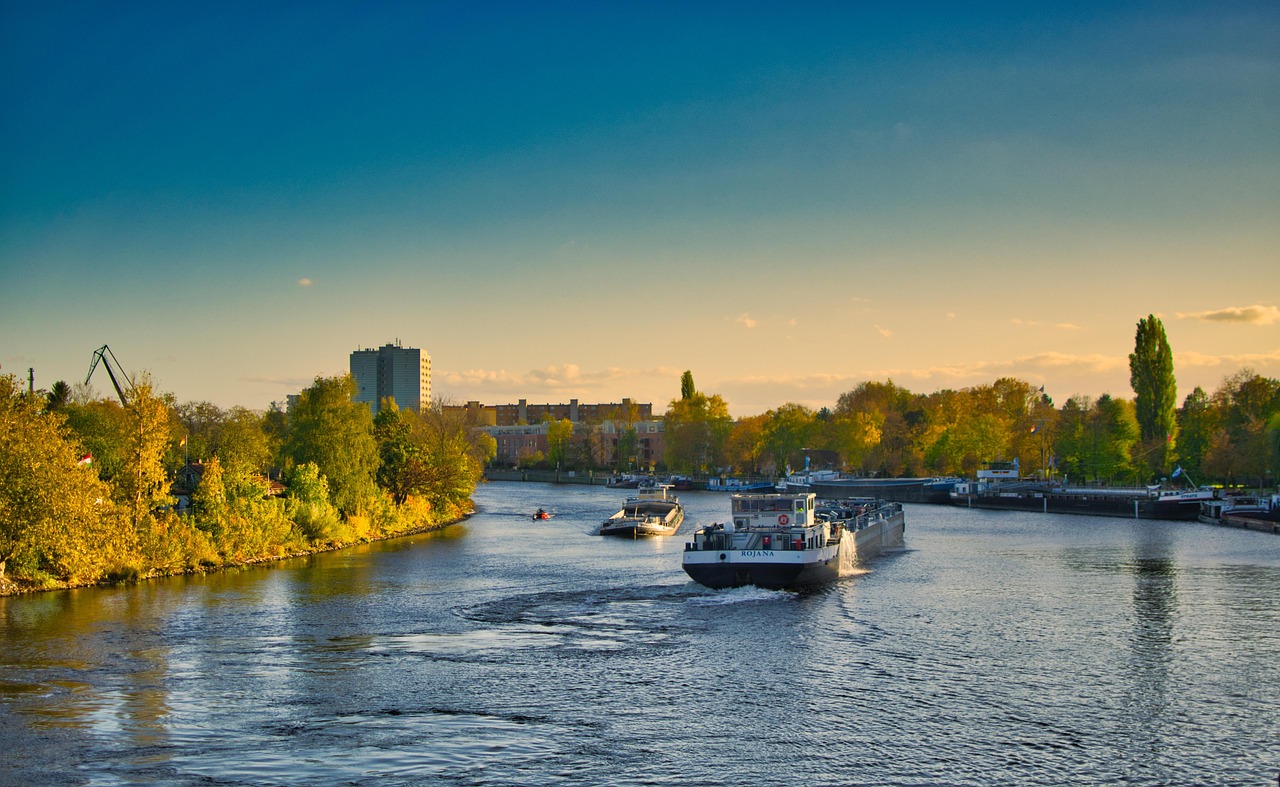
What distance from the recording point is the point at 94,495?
4953cm

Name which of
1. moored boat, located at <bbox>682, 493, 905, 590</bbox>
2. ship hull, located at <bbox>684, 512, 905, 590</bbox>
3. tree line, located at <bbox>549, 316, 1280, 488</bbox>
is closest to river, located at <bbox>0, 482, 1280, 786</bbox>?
ship hull, located at <bbox>684, 512, 905, 590</bbox>

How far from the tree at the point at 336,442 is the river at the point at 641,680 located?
22433 mm

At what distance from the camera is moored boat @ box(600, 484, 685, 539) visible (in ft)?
278

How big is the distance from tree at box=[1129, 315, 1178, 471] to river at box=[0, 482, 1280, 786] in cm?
7503

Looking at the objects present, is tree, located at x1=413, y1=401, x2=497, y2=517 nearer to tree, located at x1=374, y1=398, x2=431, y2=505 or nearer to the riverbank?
tree, located at x1=374, y1=398, x2=431, y2=505

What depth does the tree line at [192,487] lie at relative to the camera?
150ft

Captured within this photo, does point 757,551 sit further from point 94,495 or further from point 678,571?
point 94,495

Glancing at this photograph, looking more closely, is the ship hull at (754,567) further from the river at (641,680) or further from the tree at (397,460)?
the tree at (397,460)

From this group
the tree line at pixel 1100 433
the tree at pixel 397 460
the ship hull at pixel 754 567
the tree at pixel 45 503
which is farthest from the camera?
the tree line at pixel 1100 433

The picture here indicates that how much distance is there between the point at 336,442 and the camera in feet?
259

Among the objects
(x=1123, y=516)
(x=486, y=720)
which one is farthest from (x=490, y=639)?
(x=1123, y=516)

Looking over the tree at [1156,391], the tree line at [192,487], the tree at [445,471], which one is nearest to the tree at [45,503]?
the tree line at [192,487]

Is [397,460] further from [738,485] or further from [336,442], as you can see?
[738,485]

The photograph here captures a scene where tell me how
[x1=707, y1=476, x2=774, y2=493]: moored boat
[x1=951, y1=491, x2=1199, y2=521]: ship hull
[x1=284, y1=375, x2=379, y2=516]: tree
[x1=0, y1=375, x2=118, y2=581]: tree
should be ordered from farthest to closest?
[x1=707, y1=476, x2=774, y2=493]: moored boat, [x1=951, y1=491, x2=1199, y2=521]: ship hull, [x1=284, y1=375, x2=379, y2=516]: tree, [x1=0, y1=375, x2=118, y2=581]: tree
